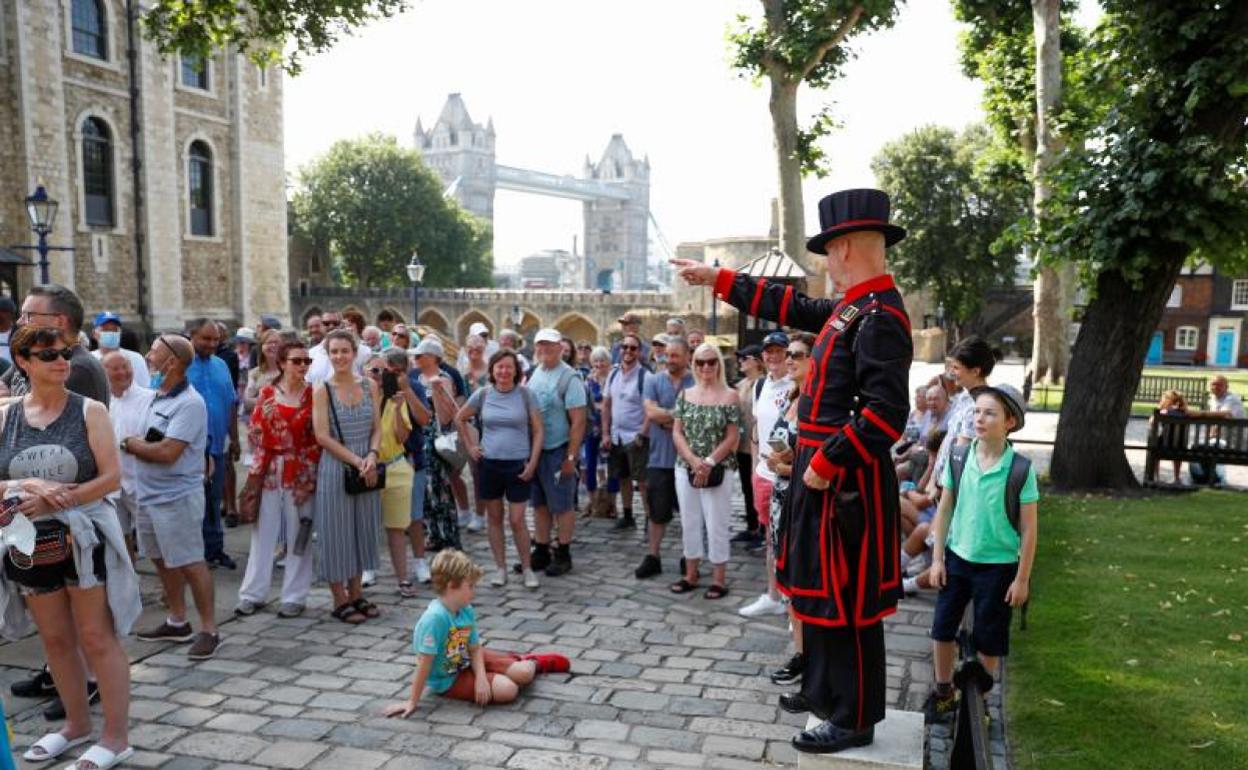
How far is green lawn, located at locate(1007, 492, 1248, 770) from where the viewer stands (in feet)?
13.9

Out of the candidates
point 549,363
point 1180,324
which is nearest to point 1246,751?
point 549,363

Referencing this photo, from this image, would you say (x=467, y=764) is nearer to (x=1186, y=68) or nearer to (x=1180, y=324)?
(x=1186, y=68)

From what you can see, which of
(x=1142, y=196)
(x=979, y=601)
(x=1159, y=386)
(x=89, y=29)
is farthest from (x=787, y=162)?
(x=89, y=29)

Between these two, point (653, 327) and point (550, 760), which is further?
point (653, 327)

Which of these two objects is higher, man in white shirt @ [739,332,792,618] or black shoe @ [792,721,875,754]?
man in white shirt @ [739,332,792,618]

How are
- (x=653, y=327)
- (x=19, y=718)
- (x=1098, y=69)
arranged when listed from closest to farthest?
1. (x=19, y=718)
2. (x=1098, y=69)
3. (x=653, y=327)

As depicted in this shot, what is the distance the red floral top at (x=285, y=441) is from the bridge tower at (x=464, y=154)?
128372mm

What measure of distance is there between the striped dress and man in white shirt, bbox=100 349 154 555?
113 cm

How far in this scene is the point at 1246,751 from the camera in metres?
4.12

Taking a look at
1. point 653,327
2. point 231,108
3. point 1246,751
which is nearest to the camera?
point 1246,751

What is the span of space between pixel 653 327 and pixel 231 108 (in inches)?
608

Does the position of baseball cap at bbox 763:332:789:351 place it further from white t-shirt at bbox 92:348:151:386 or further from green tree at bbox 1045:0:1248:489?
white t-shirt at bbox 92:348:151:386

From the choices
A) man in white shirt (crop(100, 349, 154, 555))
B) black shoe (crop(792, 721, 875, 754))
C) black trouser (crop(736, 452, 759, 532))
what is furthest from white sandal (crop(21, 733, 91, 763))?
black trouser (crop(736, 452, 759, 532))

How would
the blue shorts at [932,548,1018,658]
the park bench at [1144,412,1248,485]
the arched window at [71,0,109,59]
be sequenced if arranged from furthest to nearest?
the arched window at [71,0,109,59] < the park bench at [1144,412,1248,485] < the blue shorts at [932,548,1018,658]
